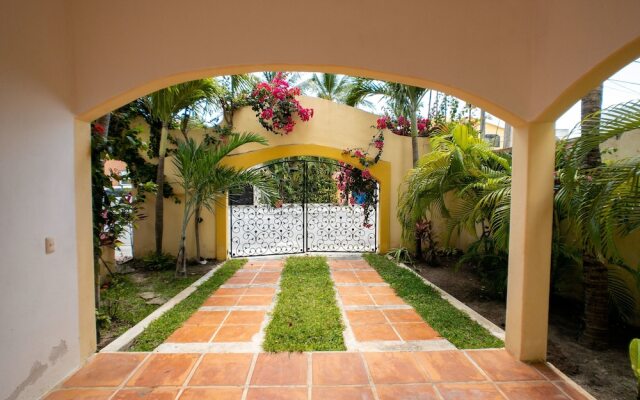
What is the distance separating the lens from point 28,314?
2.28 m

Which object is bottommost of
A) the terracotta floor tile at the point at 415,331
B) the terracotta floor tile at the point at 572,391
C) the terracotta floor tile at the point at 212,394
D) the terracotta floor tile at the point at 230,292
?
the terracotta floor tile at the point at 230,292

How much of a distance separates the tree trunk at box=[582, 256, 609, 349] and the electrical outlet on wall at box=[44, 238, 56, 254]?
4.94 m

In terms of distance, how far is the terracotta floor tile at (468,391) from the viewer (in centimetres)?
248

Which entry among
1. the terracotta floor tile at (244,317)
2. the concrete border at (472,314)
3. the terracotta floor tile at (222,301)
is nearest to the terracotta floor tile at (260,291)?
the terracotta floor tile at (222,301)

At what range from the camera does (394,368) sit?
2.84 meters

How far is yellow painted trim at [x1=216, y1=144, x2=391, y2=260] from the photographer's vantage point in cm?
688

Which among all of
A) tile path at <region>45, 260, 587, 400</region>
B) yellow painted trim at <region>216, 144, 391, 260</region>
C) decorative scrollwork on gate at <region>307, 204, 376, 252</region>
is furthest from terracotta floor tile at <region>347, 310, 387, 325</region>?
decorative scrollwork on gate at <region>307, 204, 376, 252</region>

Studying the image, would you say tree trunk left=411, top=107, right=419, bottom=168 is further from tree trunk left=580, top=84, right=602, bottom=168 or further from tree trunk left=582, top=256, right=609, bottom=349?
tree trunk left=582, top=256, right=609, bottom=349

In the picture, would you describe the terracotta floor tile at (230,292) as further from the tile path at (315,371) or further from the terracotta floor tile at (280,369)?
the terracotta floor tile at (280,369)

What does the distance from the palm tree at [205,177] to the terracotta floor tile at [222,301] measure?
1.45 meters

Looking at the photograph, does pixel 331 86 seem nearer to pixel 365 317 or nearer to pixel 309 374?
pixel 365 317

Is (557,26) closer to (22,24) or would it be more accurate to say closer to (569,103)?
(569,103)

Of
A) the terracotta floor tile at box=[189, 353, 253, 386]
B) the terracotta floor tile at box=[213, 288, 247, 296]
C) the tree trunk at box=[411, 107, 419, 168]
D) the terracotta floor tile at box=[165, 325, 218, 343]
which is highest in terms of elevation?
the tree trunk at box=[411, 107, 419, 168]

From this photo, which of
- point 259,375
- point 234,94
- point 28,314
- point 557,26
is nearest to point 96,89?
point 28,314
